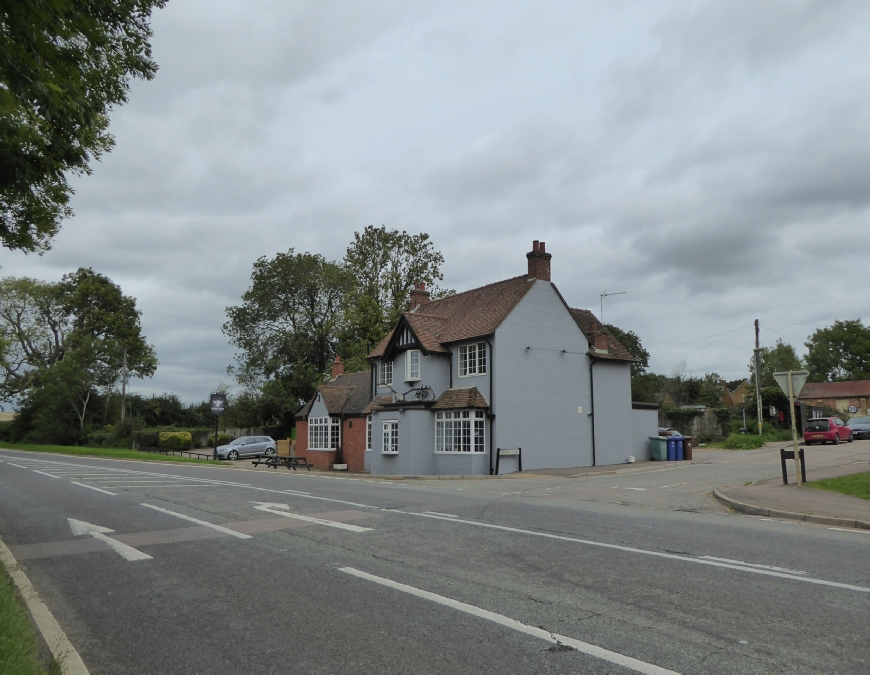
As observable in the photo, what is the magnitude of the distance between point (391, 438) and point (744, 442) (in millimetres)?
21612

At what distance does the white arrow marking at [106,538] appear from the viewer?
893cm

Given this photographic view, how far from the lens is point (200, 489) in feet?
59.8

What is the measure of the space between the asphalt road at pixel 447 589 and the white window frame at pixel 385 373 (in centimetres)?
2059

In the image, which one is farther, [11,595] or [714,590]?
[714,590]

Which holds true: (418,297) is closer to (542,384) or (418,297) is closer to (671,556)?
(542,384)

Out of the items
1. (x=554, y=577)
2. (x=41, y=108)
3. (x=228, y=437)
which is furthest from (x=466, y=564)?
(x=228, y=437)

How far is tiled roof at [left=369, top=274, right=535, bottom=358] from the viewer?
1170 inches

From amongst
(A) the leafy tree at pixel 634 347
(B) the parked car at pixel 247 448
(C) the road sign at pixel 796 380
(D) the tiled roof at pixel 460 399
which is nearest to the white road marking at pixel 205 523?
(C) the road sign at pixel 796 380

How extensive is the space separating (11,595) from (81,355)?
209ft

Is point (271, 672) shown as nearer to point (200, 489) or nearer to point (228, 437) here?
point (200, 489)

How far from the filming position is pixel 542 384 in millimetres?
30094

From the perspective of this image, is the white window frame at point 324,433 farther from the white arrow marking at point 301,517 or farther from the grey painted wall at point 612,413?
the white arrow marking at point 301,517

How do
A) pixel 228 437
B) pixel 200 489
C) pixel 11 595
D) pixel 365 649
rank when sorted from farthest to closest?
pixel 228 437 < pixel 200 489 < pixel 11 595 < pixel 365 649

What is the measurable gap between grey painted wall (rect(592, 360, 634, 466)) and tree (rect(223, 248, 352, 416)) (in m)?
27.1
